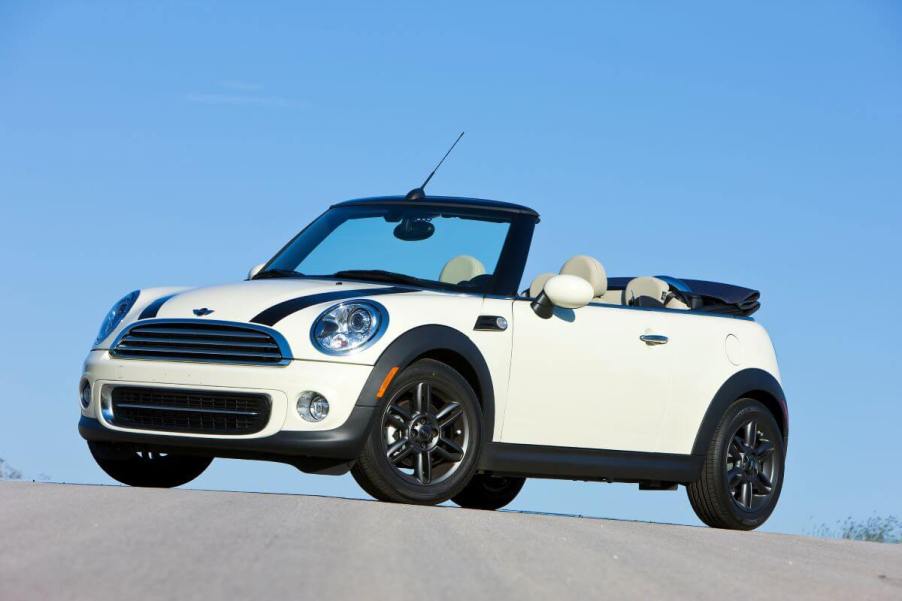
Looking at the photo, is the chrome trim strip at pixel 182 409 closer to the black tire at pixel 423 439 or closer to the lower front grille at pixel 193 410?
the lower front grille at pixel 193 410

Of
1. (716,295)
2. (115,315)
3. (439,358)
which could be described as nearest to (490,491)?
(716,295)

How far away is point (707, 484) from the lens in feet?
32.2

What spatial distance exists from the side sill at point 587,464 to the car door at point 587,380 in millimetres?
48

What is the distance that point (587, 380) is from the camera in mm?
9000

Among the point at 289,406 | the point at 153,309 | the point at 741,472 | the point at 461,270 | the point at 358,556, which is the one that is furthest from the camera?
the point at 741,472

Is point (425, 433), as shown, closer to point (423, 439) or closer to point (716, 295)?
point (423, 439)

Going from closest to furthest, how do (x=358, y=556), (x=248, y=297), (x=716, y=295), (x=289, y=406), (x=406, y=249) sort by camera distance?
(x=358, y=556), (x=289, y=406), (x=248, y=297), (x=406, y=249), (x=716, y=295)

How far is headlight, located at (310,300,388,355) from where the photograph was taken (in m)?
7.97

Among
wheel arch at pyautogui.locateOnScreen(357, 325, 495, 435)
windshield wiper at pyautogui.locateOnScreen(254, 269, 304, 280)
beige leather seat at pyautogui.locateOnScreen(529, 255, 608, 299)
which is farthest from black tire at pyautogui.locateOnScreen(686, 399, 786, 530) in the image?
windshield wiper at pyautogui.locateOnScreen(254, 269, 304, 280)

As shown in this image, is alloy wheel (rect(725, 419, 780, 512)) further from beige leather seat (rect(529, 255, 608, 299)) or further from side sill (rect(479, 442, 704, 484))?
beige leather seat (rect(529, 255, 608, 299))

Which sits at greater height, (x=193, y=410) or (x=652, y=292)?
(x=652, y=292)

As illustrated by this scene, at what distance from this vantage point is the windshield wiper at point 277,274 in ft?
30.7

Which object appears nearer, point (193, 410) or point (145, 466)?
point (193, 410)

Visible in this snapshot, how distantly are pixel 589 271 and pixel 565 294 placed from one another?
36.5 inches
